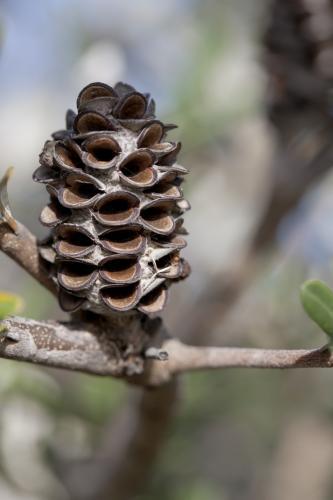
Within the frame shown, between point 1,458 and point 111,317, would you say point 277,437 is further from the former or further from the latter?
point 111,317

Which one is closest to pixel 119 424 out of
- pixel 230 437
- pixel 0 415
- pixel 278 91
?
pixel 0 415

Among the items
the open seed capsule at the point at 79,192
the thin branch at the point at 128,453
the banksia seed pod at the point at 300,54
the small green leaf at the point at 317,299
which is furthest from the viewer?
the banksia seed pod at the point at 300,54

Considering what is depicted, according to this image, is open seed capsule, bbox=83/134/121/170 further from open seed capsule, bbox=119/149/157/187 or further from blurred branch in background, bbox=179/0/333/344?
blurred branch in background, bbox=179/0/333/344

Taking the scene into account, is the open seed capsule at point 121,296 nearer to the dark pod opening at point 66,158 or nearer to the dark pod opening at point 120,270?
the dark pod opening at point 120,270

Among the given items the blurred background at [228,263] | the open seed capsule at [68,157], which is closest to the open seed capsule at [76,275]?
the open seed capsule at [68,157]

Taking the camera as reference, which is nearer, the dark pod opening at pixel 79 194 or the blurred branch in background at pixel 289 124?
the dark pod opening at pixel 79 194

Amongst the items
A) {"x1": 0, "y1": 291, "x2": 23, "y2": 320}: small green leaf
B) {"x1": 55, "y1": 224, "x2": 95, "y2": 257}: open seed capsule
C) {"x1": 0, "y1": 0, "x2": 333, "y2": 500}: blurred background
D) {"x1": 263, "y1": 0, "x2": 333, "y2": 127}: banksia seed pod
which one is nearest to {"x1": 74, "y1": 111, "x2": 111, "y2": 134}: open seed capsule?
{"x1": 55, "y1": 224, "x2": 95, "y2": 257}: open seed capsule

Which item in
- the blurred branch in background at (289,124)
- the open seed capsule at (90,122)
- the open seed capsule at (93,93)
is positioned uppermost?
the open seed capsule at (93,93)
